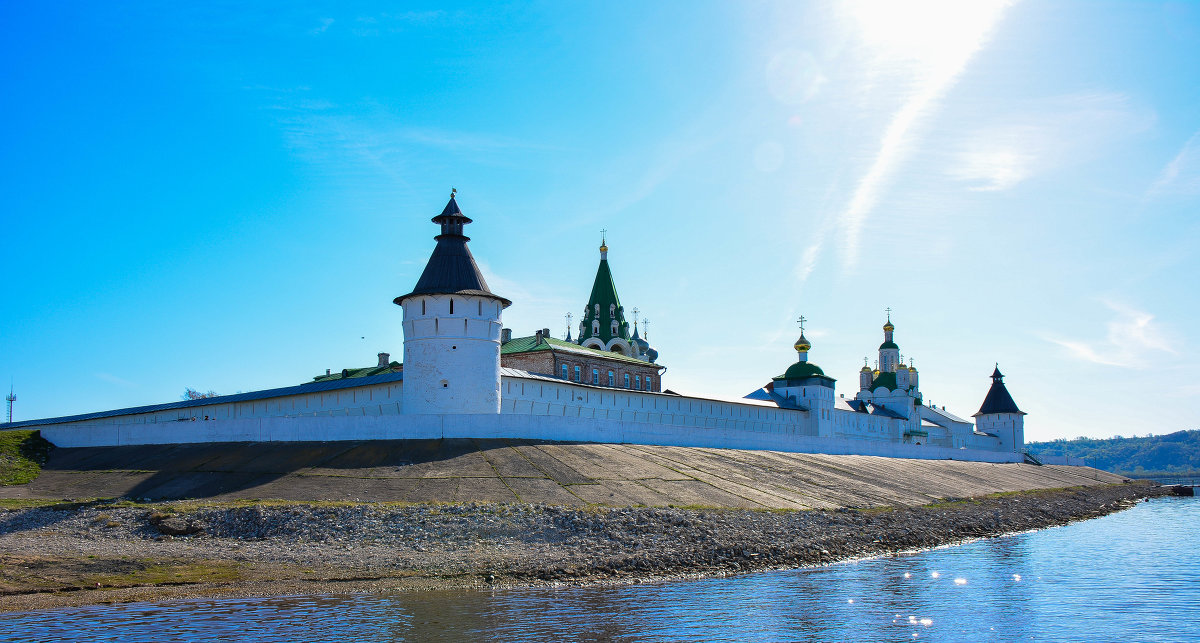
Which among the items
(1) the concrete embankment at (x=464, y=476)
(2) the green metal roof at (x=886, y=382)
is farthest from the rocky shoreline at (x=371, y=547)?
(2) the green metal roof at (x=886, y=382)

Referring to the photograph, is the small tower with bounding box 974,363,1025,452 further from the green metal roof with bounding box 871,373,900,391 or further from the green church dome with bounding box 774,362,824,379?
the green church dome with bounding box 774,362,824,379

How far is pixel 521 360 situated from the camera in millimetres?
45094

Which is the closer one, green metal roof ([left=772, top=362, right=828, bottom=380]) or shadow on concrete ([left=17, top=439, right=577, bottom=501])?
shadow on concrete ([left=17, top=439, right=577, bottom=501])

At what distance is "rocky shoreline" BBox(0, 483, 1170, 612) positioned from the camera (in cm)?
1536

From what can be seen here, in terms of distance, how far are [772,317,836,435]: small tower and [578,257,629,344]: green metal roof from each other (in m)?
9.80

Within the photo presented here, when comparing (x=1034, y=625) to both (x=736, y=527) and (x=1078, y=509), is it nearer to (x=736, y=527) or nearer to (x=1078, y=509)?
(x=736, y=527)

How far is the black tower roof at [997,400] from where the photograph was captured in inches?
2938

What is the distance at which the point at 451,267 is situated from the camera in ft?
102

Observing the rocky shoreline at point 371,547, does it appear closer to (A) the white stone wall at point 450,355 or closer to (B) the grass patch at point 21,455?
(B) the grass patch at point 21,455

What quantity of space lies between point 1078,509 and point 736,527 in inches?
929

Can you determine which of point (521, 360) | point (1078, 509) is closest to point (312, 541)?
point (521, 360)

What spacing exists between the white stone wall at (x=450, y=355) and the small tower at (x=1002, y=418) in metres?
56.6

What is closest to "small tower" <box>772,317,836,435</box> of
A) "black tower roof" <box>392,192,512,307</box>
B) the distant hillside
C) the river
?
"black tower roof" <box>392,192,512,307</box>

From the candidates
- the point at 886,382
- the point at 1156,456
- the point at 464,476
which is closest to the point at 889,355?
the point at 886,382
